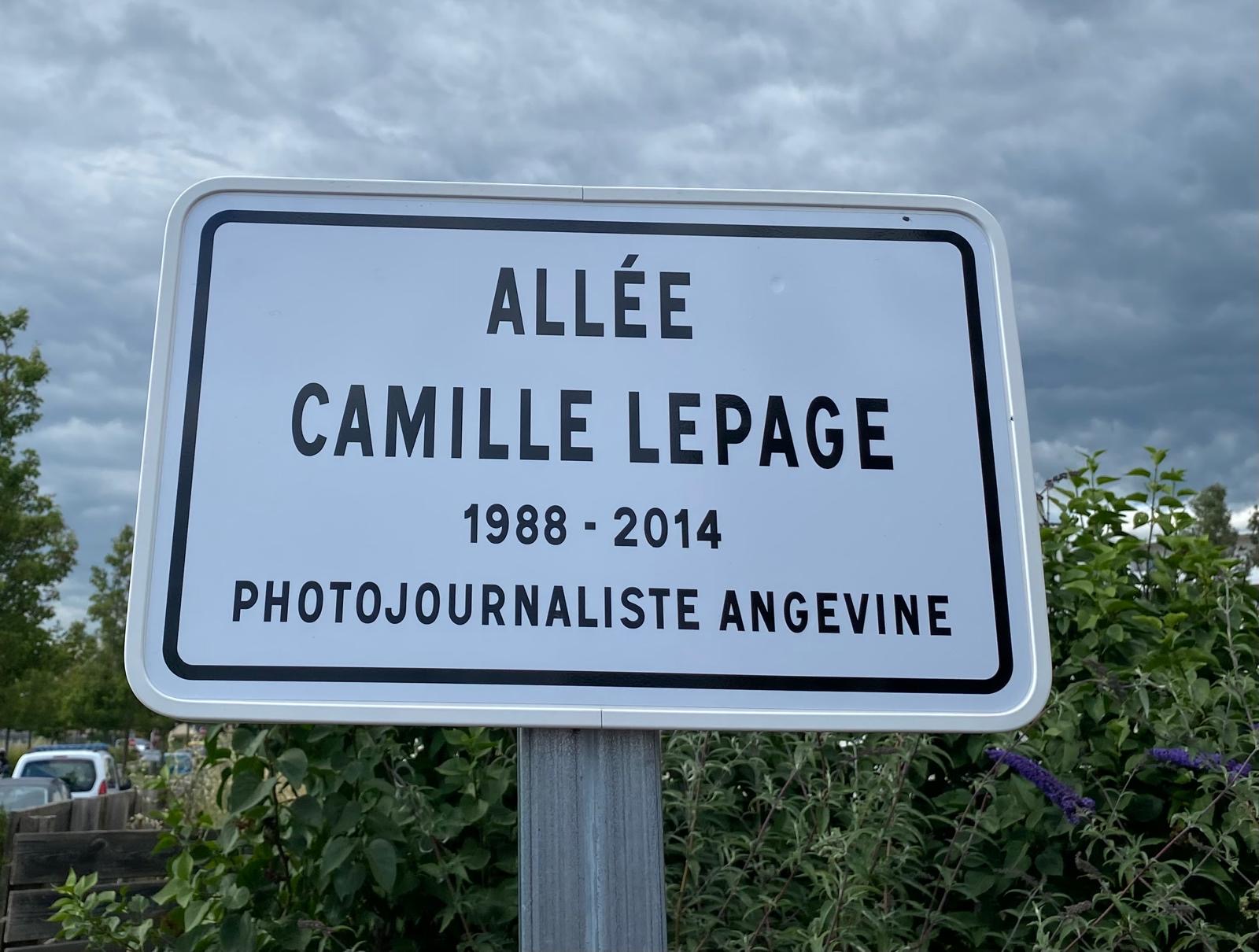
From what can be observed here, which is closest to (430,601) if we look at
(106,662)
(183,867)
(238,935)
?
(238,935)

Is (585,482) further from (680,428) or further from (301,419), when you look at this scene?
(301,419)

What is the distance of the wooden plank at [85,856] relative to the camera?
160 inches

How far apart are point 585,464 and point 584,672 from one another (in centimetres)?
29

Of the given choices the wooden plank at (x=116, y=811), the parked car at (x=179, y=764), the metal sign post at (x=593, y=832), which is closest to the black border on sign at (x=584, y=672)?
the metal sign post at (x=593, y=832)

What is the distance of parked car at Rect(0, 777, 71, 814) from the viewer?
1507cm

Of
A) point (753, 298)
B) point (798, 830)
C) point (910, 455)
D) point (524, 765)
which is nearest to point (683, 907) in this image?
point (798, 830)

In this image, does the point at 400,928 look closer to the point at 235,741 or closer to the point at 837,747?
A: the point at 235,741

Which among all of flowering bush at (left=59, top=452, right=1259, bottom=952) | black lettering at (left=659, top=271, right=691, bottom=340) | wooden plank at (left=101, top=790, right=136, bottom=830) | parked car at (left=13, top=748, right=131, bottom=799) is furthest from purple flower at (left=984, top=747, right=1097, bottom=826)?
parked car at (left=13, top=748, right=131, bottom=799)

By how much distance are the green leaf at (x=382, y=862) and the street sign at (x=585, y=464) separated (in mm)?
908

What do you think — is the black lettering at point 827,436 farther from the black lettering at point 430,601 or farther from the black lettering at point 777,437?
the black lettering at point 430,601

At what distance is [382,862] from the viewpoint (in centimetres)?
216

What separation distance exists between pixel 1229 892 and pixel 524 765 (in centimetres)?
184

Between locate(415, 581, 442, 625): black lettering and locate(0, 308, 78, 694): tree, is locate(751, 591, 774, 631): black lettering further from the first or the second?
locate(0, 308, 78, 694): tree

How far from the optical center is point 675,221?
1643mm
